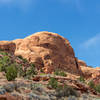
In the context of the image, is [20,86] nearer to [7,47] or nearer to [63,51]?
[7,47]

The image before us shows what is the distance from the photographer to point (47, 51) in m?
66.4

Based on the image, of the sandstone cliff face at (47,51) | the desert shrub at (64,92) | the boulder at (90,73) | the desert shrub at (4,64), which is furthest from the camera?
the boulder at (90,73)

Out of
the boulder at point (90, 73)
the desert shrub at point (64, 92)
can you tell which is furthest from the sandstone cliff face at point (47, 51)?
the desert shrub at point (64, 92)

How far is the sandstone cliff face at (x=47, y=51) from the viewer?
206 ft

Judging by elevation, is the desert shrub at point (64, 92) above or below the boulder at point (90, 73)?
below

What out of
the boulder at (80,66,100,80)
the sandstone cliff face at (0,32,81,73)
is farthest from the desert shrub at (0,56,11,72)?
the boulder at (80,66,100,80)

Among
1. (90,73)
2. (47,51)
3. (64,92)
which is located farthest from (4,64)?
(90,73)

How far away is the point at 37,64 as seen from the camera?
61.1 meters

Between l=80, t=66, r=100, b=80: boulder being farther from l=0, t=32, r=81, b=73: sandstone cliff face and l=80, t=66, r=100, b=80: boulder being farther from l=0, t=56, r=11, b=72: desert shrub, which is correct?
l=0, t=56, r=11, b=72: desert shrub

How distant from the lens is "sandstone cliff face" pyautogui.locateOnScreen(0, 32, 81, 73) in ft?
206

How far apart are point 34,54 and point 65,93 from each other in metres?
37.6

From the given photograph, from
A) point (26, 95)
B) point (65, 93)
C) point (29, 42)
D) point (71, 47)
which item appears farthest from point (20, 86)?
point (71, 47)

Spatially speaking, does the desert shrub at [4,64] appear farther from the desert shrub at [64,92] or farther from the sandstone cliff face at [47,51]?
the sandstone cliff face at [47,51]

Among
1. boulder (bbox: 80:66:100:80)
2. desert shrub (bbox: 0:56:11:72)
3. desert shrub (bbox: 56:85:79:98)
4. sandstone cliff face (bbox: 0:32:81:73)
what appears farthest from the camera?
boulder (bbox: 80:66:100:80)
